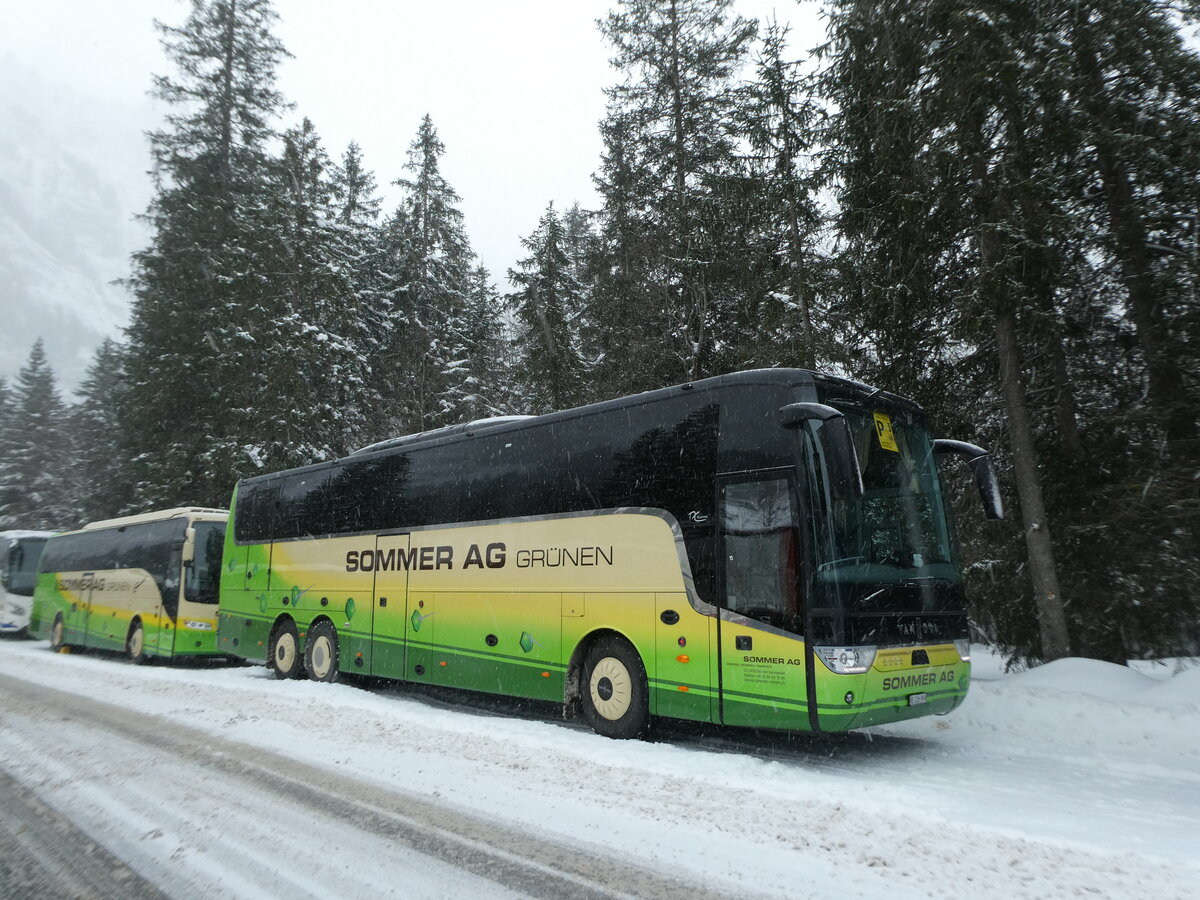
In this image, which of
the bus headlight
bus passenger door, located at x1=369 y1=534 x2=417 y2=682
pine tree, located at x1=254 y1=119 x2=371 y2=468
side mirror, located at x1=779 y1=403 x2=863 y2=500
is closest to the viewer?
side mirror, located at x1=779 y1=403 x2=863 y2=500

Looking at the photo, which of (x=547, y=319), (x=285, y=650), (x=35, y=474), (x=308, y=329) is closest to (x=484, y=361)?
(x=547, y=319)

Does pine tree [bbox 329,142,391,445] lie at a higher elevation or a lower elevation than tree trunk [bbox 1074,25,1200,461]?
higher

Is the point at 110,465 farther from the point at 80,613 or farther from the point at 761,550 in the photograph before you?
A: the point at 761,550

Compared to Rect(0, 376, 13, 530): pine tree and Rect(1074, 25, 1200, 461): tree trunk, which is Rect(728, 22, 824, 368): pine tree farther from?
Rect(0, 376, 13, 530): pine tree

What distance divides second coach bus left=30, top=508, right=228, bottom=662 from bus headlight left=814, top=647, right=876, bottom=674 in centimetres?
1441

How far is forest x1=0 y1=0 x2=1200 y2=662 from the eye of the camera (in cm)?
1029

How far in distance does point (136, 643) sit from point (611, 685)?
1405 cm

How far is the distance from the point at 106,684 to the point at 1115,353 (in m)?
16.7

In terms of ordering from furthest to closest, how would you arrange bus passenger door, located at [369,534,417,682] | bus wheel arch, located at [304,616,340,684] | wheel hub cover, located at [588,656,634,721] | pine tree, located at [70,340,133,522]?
pine tree, located at [70,340,133,522]
bus wheel arch, located at [304,616,340,684]
bus passenger door, located at [369,534,417,682]
wheel hub cover, located at [588,656,634,721]

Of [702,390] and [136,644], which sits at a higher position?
[702,390]

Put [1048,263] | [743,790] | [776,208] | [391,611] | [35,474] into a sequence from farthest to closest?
[35,474] < [776,208] < [391,611] < [1048,263] < [743,790]

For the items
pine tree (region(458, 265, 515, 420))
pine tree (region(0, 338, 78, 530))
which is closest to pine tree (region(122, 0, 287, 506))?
pine tree (region(458, 265, 515, 420))

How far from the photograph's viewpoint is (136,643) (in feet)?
56.6

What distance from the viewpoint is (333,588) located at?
12539 mm
